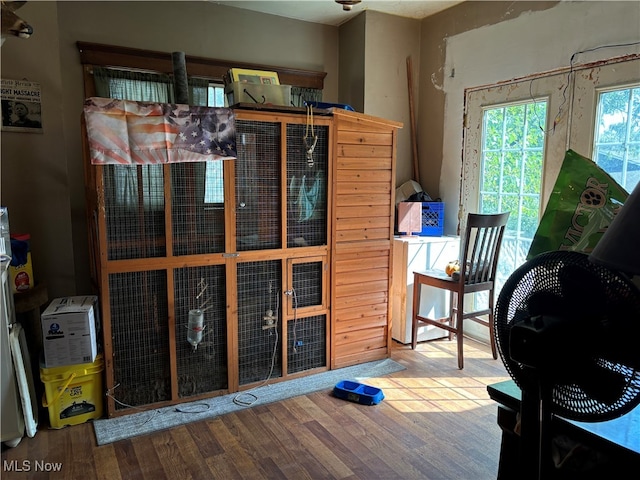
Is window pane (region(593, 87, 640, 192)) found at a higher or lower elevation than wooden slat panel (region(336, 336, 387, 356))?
higher

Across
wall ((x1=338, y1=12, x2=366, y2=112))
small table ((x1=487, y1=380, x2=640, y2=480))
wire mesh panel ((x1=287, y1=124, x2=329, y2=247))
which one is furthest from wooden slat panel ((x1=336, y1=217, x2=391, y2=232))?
small table ((x1=487, y1=380, x2=640, y2=480))

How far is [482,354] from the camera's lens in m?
3.42

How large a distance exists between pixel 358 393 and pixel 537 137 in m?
2.11

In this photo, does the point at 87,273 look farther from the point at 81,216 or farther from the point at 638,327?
the point at 638,327

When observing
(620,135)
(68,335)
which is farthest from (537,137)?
(68,335)

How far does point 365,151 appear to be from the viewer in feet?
10.2

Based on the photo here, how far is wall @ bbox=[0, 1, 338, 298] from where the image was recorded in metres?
2.76

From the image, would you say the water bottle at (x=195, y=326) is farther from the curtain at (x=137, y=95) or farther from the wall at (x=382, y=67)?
the wall at (x=382, y=67)

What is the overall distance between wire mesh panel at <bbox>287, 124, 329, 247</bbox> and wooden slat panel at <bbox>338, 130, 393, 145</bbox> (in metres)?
0.12

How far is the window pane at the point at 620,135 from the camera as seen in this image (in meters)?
2.65

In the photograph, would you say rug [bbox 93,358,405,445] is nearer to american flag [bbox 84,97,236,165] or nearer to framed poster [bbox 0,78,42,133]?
american flag [bbox 84,97,236,165]

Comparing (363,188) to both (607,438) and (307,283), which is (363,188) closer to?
(307,283)

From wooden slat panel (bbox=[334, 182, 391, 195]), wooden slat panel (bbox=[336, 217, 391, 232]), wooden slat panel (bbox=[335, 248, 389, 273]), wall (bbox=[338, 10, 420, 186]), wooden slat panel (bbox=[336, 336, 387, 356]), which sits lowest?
wooden slat panel (bbox=[336, 336, 387, 356])

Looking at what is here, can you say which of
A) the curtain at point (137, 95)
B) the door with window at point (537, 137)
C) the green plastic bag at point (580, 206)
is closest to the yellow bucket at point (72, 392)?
the curtain at point (137, 95)
